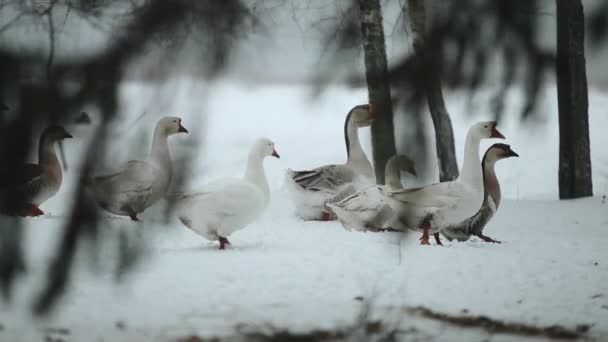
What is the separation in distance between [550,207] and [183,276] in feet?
4.21

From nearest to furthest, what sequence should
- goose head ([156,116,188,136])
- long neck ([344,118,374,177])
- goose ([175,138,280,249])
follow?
goose head ([156,116,188,136]), goose ([175,138,280,249]), long neck ([344,118,374,177])

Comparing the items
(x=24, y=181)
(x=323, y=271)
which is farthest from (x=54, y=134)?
(x=323, y=271)

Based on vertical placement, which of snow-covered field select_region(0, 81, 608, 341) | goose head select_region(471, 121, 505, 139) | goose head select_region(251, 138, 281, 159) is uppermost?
goose head select_region(471, 121, 505, 139)

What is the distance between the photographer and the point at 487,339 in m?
1.18

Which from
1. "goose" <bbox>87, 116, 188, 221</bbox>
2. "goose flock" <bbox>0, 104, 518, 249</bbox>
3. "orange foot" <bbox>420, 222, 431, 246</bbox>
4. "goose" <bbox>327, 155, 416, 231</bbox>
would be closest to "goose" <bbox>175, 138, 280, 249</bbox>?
"goose flock" <bbox>0, 104, 518, 249</bbox>

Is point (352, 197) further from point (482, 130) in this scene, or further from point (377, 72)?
point (377, 72)

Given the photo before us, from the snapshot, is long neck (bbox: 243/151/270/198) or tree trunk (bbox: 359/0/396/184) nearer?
tree trunk (bbox: 359/0/396/184)

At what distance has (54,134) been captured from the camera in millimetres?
716

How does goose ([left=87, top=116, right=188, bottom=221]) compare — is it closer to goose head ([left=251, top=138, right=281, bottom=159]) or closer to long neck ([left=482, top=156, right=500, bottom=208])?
goose head ([left=251, top=138, right=281, bottom=159])

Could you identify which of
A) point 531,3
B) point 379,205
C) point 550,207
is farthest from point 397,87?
point 550,207

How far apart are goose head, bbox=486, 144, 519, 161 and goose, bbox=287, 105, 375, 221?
0.33m

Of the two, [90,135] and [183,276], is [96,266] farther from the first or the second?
[183,276]

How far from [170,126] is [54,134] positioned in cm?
11

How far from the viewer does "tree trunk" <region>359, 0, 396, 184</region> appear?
679 millimetres
